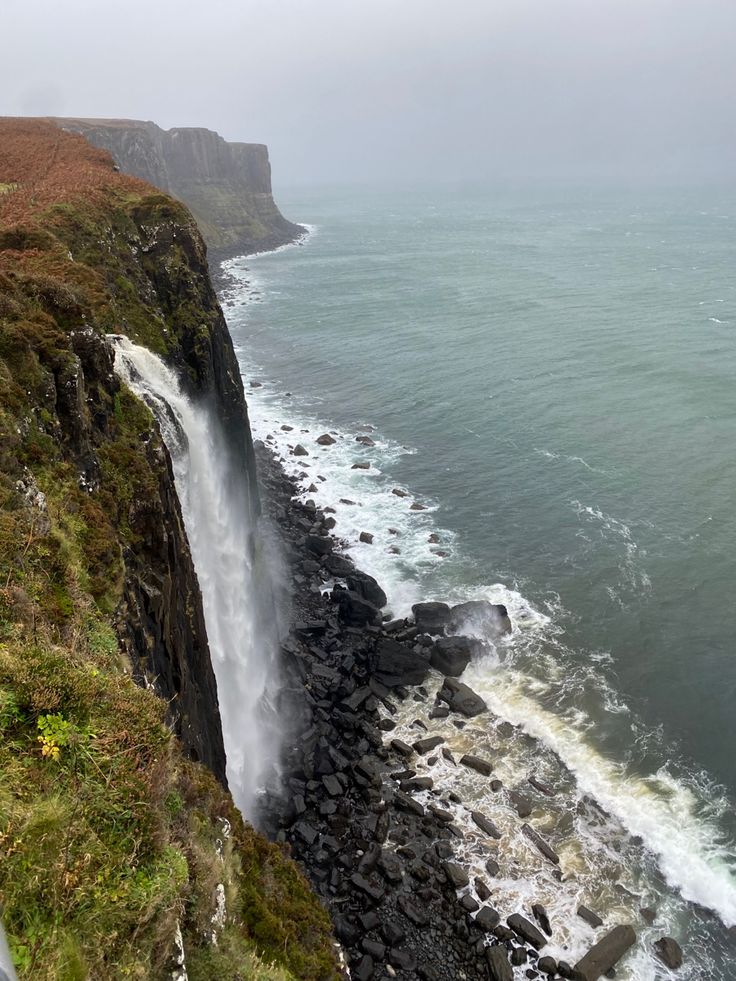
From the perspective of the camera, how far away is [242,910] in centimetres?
1143

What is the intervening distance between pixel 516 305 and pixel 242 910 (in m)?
91.5

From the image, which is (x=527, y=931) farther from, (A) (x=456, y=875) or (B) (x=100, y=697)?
(B) (x=100, y=697)

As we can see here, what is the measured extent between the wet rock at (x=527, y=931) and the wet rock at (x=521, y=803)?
4.16 m

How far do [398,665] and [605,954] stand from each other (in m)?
14.6

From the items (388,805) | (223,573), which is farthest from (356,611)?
(388,805)

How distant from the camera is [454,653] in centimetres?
3309

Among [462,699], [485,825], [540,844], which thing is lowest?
[540,844]

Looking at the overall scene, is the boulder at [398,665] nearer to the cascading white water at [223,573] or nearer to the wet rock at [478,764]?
the wet rock at [478,764]

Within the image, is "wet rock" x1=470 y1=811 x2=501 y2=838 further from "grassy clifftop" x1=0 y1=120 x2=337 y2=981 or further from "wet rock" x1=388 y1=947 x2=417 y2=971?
"grassy clifftop" x1=0 y1=120 x2=337 y2=981

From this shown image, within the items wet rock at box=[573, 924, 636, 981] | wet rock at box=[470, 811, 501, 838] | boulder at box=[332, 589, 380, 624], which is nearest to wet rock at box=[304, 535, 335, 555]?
boulder at box=[332, 589, 380, 624]

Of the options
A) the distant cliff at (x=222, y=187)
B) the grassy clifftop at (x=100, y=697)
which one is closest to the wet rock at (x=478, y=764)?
the grassy clifftop at (x=100, y=697)

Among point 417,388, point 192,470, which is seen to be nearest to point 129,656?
point 192,470

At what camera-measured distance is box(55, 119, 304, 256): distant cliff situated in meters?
152

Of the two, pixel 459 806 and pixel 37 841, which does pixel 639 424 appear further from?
pixel 37 841
